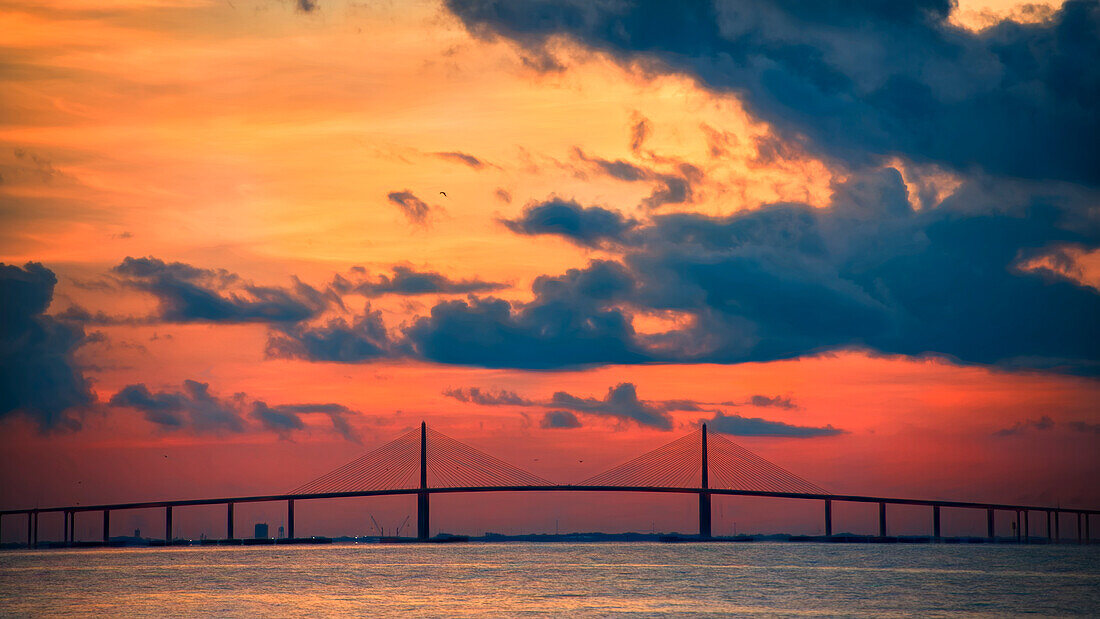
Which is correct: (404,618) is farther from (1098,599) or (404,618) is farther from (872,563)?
(872,563)

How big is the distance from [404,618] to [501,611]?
19.8 ft

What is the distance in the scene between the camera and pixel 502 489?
551 feet

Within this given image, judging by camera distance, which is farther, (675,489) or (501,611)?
(675,489)

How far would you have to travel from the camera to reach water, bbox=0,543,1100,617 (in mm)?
72062

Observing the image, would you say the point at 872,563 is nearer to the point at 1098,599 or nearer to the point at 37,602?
the point at 1098,599

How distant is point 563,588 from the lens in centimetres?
8812

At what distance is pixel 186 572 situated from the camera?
117 m

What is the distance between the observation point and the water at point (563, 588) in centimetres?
7206

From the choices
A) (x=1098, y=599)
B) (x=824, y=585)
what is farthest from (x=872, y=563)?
(x=1098, y=599)

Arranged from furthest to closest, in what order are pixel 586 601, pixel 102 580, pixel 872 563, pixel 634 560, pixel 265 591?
pixel 634 560
pixel 872 563
pixel 102 580
pixel 265 591
pixel 586 601

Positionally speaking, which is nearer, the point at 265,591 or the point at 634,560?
the point at 265,591

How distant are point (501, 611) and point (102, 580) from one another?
4933 centimetres

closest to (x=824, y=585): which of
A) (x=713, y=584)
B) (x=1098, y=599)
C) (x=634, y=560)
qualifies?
(x=713, y=584)

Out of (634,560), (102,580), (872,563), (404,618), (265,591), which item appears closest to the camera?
(404,618)
